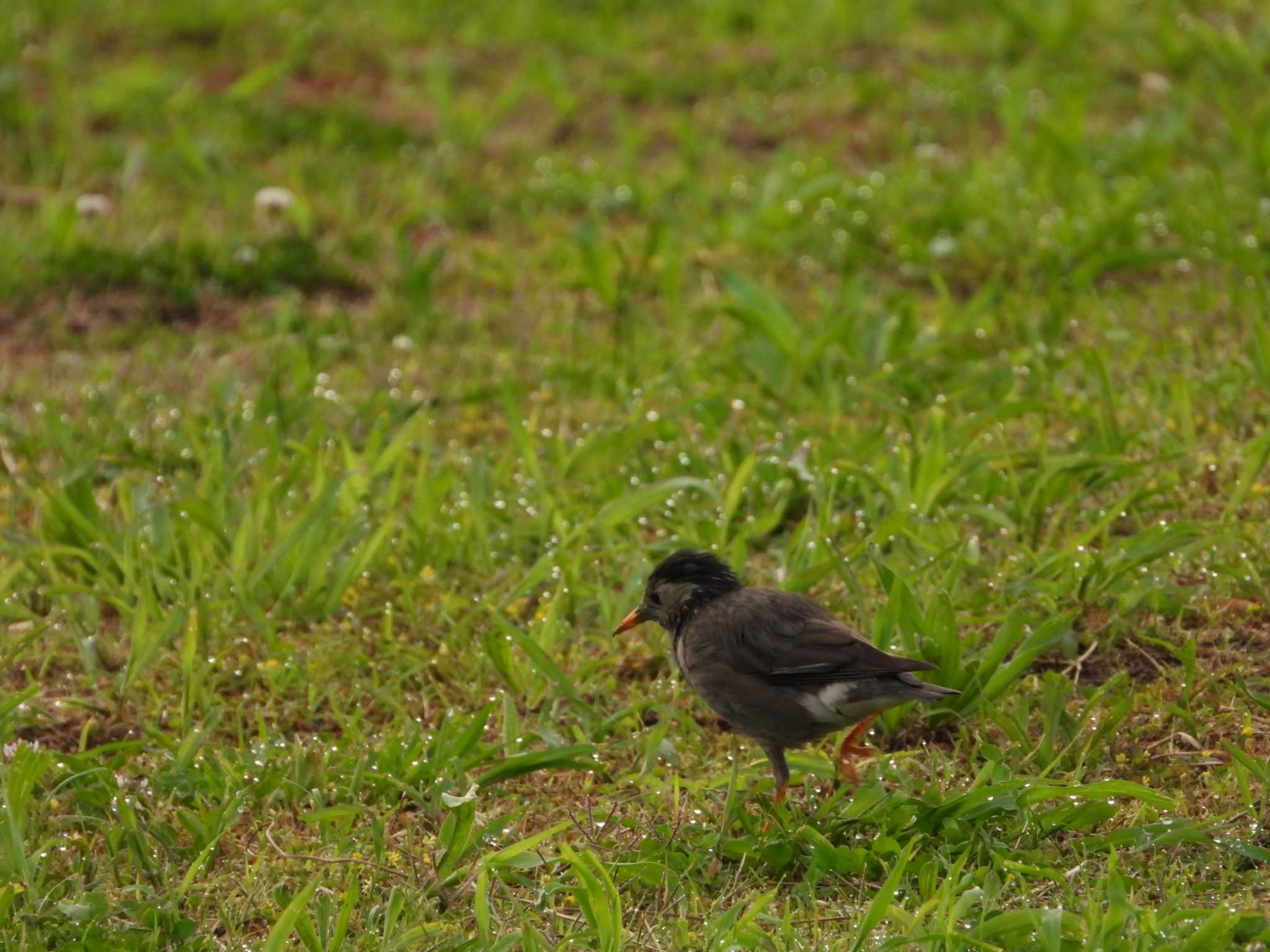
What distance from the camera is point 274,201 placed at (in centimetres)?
803

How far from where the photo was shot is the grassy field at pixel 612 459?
411 cm

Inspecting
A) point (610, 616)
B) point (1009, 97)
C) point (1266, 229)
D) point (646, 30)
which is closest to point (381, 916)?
point (610, 616)

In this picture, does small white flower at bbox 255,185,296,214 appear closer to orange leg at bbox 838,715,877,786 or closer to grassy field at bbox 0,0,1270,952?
grassy field at bbox 0,0,1270,952

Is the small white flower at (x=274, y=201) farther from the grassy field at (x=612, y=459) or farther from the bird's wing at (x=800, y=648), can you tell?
the bird's wing at (x=800, y=648)

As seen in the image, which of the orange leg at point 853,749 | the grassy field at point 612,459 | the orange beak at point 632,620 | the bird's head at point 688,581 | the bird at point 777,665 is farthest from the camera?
the orange beak at point 632,620

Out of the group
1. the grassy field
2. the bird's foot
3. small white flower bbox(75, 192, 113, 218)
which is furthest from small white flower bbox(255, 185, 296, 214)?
the bird's foot

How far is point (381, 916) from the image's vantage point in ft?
13.1

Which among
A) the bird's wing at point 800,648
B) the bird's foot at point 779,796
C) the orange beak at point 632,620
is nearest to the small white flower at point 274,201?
the orange beak at point 632,620

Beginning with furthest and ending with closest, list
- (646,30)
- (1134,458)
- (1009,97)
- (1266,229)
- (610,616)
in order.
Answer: (646,30) → (1009,97) → (1266,229) → (1134,458) → (610,616)

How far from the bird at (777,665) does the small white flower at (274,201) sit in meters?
3.98

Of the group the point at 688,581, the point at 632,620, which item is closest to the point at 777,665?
the point at 688,581

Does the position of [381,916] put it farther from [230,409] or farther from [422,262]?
[422,262]

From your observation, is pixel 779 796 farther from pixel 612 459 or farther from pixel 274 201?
pixel 274 201

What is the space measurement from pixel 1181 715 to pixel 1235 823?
1.58ft
